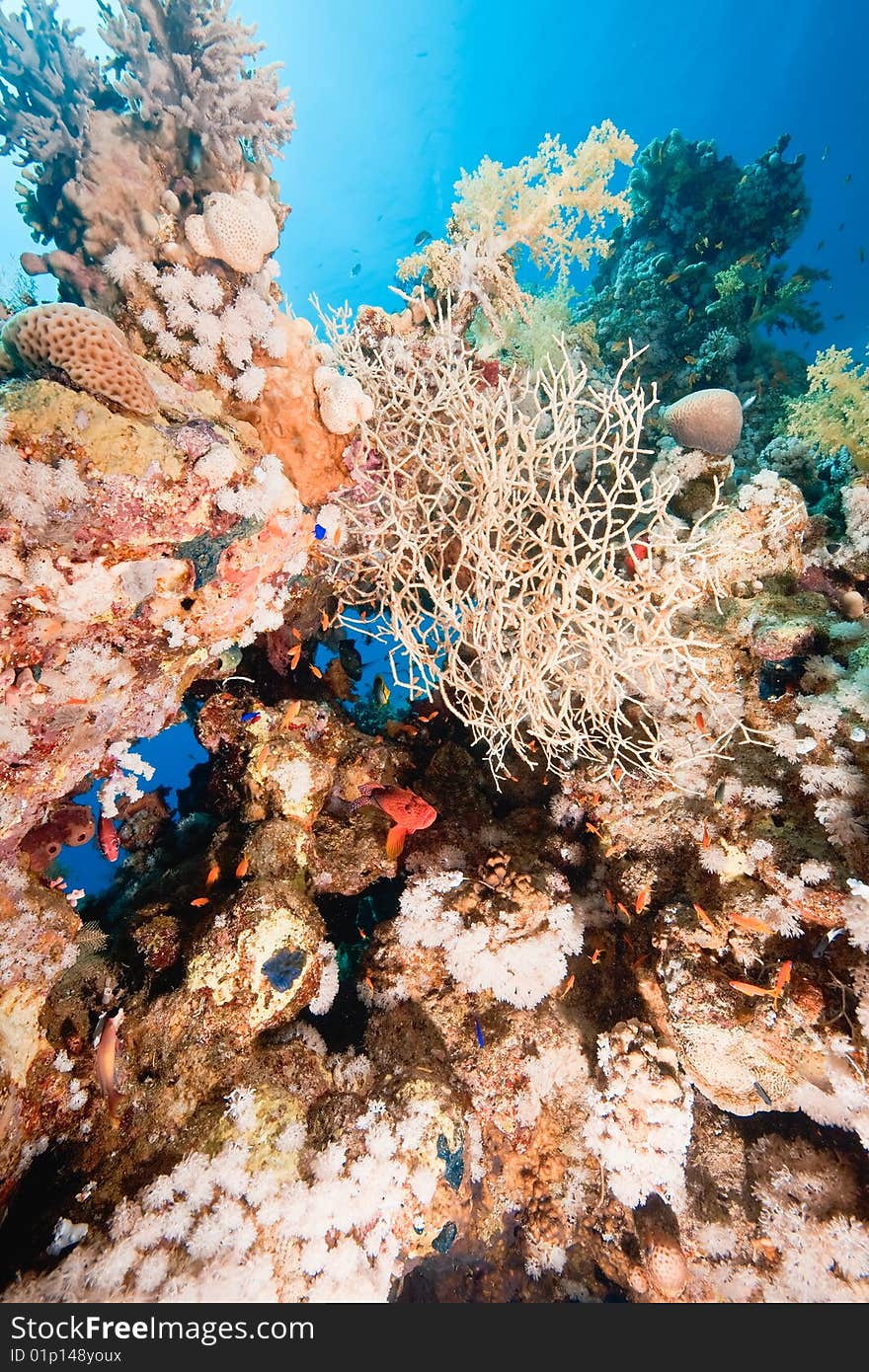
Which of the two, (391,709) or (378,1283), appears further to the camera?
(391,709)

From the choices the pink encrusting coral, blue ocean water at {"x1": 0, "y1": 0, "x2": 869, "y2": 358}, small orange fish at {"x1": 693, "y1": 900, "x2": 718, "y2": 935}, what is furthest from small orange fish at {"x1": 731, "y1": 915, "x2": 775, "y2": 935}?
blue ocean water at {"x1": 0, "y1": 0, "x2": 869, "y2": 358}

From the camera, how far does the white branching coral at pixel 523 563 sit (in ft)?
11.3

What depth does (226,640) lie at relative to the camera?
377 cm

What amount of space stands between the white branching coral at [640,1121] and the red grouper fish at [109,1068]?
3.01 meters

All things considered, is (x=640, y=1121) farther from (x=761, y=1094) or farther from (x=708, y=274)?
(x=708, y=274)

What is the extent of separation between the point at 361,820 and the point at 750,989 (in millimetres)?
2949

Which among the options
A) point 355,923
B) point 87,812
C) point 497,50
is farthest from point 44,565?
point 497,50

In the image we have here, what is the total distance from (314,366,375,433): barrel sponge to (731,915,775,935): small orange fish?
14.0 feet

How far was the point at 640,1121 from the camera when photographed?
362 centimetres

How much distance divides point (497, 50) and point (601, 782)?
98225 millimetres

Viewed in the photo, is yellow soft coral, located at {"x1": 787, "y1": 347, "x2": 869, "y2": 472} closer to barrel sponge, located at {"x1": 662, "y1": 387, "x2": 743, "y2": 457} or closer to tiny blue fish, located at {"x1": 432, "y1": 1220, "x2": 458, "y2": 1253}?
barrel sponge, located at {"x1": 662, "y1": 387, "x2": 743, "y2": 457}

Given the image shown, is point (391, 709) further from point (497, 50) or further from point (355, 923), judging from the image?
point (497, 50)

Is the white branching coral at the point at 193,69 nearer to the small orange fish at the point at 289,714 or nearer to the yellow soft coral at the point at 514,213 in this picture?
the yellow soft coral at the point at 514,213

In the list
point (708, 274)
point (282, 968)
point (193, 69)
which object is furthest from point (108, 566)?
point (708, 274)
